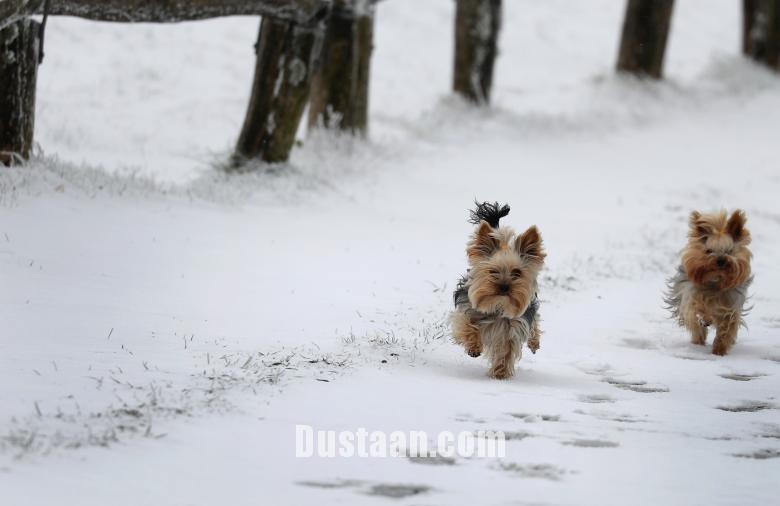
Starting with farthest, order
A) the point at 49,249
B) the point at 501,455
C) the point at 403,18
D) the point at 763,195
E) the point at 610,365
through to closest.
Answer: the point at 403,18, the point at 763,195, the point at 49,249, the point at 610,365, the point at 501,455

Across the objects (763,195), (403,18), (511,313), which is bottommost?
(511,313)

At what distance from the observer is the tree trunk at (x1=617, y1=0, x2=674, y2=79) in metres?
23.1

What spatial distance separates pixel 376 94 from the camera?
73.6 ft

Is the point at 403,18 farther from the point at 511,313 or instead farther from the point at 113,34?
the point at 511,313

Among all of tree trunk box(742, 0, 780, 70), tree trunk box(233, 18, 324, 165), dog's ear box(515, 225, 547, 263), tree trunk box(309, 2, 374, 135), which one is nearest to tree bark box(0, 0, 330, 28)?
tree trunk box(233, 18, 324, 165)

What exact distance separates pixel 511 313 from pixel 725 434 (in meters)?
1.79

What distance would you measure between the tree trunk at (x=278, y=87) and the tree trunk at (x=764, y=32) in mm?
18963

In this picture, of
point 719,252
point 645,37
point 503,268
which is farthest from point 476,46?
point 503,268

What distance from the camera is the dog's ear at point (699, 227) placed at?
820 cm

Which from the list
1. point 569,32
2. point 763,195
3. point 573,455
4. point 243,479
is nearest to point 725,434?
point 573,455

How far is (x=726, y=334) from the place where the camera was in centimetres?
819

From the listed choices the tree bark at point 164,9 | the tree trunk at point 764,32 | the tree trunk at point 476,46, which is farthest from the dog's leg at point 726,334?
the tree trunk at point 764,32

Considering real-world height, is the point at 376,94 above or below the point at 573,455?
above

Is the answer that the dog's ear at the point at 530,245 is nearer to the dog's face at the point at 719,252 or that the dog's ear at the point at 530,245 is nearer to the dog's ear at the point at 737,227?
the dog's face at the point at 719,252
